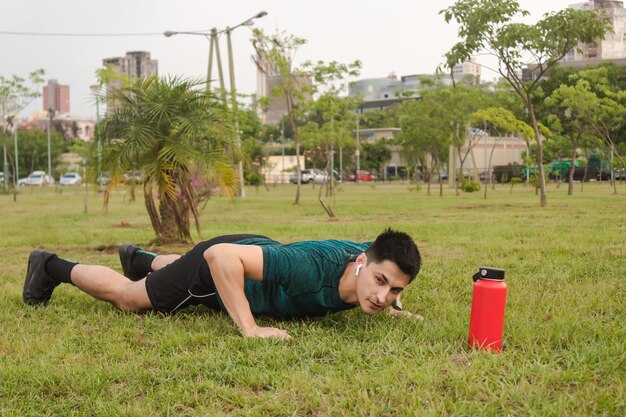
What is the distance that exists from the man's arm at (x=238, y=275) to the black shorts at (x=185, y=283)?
269 mm

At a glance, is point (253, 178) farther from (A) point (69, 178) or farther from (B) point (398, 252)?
(B) point (398, 252)

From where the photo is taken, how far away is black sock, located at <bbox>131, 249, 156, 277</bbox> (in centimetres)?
527

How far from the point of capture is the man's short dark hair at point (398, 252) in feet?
12.5

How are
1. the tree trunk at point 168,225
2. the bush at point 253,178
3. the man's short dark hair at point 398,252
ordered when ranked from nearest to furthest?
the man's short dark hair at point 398,252 → the tree trunk at point 168,225 → the bush at point 253,178

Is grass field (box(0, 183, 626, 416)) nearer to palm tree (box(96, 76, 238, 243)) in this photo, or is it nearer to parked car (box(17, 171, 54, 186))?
palm tree (box(96, 76, 238, 243))

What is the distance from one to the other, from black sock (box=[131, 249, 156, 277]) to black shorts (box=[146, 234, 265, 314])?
0.51 metres

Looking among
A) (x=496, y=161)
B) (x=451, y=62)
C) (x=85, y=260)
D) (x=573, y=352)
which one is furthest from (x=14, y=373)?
(x=496, y=161)

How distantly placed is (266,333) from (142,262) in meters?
1.61

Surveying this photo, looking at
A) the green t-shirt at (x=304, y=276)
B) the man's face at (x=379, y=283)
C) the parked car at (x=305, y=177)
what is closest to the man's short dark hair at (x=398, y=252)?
the man's face at (x=379, y=283)

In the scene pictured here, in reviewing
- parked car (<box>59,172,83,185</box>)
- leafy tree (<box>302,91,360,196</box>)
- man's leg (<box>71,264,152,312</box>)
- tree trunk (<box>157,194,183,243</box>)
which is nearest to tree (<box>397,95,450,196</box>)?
leafy tree (<box>302,91,360,196</box>)

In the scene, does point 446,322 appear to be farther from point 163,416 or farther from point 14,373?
point 14,373

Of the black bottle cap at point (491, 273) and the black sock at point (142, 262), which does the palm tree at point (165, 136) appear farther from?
the black bottle cap at point (491, 273)

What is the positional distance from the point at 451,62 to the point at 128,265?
14.0 m

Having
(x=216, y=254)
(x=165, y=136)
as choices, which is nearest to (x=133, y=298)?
(x=216, y=254)
